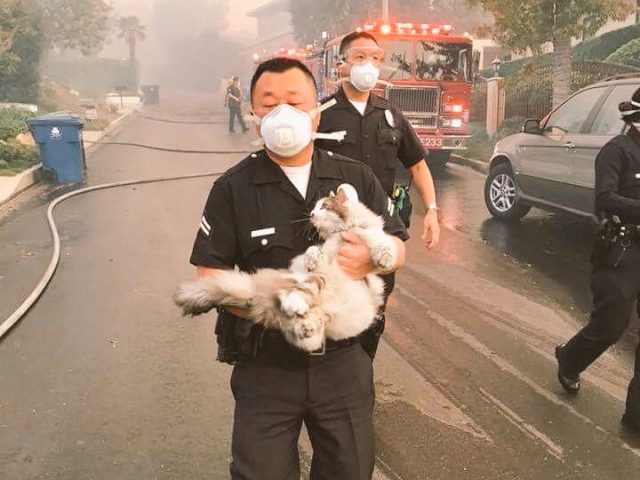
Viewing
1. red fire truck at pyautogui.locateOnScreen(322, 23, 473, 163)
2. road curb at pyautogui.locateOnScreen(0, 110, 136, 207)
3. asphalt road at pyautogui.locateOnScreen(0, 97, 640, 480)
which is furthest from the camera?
red fire truck at pyautogui.locateOnScreen(322, 23, 473, 163)

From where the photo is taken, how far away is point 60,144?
482 inches

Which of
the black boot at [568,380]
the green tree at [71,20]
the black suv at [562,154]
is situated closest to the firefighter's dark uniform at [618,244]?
the black boot at [568,380]

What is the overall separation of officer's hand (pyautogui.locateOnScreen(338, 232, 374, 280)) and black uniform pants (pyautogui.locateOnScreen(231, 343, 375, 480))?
1.06 feet

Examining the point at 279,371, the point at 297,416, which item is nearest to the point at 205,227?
the point at 279,371

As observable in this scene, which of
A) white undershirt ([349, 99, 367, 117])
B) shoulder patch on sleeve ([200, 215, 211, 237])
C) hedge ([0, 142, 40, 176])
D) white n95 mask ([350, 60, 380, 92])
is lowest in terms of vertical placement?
hedge ([0, 142, 40, 176])

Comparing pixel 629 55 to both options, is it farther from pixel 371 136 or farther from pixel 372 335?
pixel 372 335

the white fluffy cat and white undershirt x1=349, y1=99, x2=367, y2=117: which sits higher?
white undershirt x1=349, y1=99, x2=367, y2=117

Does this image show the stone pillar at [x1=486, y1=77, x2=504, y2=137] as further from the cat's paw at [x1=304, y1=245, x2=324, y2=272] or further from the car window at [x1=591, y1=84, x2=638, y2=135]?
the cat's paw at [x1=304, y1=245, x2=324, y2=272]

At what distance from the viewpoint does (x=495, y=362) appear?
15.0 feet

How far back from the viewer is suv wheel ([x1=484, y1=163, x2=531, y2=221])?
345 inches

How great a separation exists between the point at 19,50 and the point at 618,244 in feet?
Result: 81.8

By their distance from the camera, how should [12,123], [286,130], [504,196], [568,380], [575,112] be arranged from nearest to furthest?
1. [286,130]
2. [568,380]
3. [575,112]
4. [504,196]
5. [12,123]

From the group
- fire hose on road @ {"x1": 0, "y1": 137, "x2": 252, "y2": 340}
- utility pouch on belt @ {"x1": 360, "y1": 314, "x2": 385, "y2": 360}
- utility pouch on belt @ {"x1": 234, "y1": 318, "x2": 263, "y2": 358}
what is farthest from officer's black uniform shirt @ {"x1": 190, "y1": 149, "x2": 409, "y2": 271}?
fire hose on road @ {"x1": 0, "y1": 137, "x2": 252, "y2": 340}

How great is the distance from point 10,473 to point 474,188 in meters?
9.86
